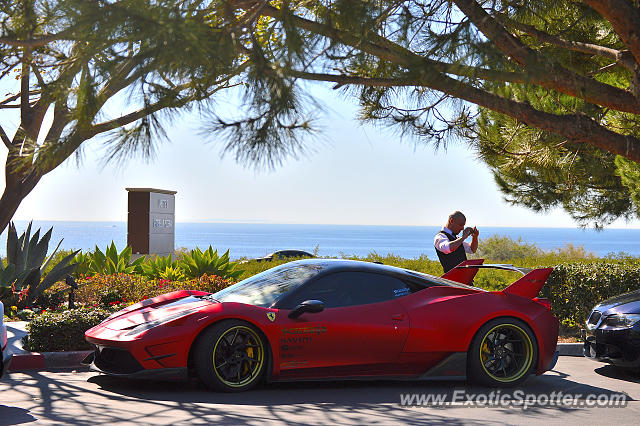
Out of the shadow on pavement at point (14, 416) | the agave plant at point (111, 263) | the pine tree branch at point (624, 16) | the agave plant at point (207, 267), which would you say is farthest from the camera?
the agave plant at point (111, 263)

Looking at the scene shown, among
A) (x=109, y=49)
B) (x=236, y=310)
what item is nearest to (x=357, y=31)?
(x=109, y=49)

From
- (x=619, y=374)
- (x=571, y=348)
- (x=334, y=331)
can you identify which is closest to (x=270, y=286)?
(x=334, y=331)

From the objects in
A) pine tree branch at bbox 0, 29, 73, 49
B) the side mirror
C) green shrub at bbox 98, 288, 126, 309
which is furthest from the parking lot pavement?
green shrub at bbox 98, 288, 126, 309

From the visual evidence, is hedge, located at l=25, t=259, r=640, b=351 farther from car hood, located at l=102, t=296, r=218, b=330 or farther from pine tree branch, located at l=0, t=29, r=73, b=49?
pine tree branch, located at l=0, t=29, r=73, b=49

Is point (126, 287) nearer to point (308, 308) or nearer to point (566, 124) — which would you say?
point (308, 308)

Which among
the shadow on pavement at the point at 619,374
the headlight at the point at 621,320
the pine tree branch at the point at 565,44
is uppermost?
the pine tree branch at the point at 565,44

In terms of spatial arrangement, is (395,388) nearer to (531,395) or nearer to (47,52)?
(531,395)

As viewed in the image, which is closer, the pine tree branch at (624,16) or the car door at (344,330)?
the car door at (344,330)

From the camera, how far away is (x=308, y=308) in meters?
7.25

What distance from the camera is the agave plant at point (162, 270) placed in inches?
604

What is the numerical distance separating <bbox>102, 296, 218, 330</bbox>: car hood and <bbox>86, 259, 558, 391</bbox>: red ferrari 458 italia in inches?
0.7

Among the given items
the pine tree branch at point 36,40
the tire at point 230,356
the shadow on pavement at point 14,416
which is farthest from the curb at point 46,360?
the pine tree branch at point 36,40

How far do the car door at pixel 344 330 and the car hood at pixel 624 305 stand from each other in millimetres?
2734

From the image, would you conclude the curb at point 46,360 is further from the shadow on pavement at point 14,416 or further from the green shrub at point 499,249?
the green shrub at point 499,249
